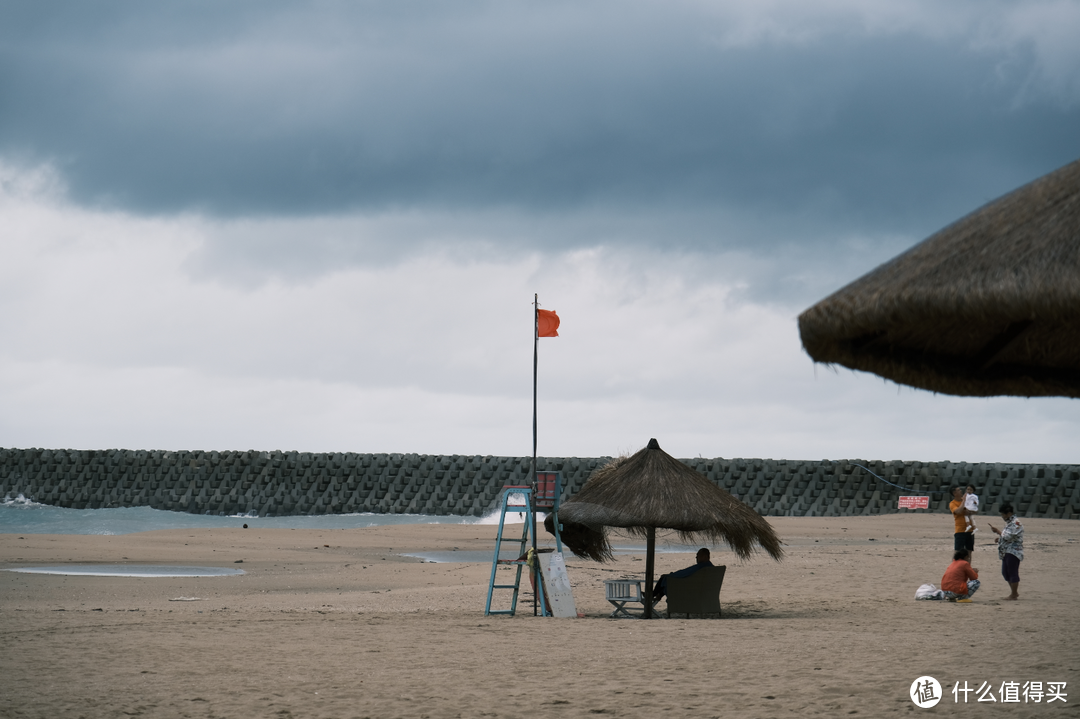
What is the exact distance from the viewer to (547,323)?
12664 millimetres

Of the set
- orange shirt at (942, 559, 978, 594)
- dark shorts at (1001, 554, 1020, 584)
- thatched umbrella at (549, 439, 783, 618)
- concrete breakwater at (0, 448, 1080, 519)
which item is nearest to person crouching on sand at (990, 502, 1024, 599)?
dark shorts at (1001, 554, 1020, 584)

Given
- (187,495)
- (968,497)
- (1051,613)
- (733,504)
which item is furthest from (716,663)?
(187,495)

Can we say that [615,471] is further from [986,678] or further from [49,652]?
[49,652]

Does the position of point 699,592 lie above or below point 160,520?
above

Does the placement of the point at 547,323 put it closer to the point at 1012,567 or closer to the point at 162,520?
the point at 1012,567

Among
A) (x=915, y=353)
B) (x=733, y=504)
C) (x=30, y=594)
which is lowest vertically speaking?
(x=30, y=594)

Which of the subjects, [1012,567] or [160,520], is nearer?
[1012,567]

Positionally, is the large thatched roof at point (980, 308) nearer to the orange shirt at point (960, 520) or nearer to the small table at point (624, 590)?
the small table at point (624, 590)

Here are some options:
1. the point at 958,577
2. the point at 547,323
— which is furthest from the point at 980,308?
the point at 958,577

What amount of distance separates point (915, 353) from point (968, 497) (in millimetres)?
9855

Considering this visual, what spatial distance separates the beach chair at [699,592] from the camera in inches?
493

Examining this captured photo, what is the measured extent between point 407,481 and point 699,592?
23234 millimetres

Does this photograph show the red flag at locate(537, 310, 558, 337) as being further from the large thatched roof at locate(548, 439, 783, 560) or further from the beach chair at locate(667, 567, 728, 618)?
the beach chair at locate(667, 567, 728, 618)

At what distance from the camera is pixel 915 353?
534 centimetres
